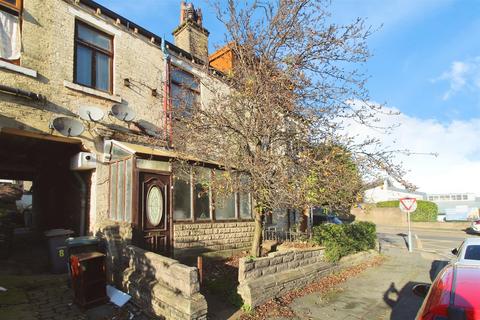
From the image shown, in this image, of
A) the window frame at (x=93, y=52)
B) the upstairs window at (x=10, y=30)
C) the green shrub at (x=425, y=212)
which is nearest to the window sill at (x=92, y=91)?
the window frame at (x=93, y=52)

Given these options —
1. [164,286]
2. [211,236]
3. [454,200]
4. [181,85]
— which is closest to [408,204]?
[211,236]

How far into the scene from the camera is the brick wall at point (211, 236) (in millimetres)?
9133

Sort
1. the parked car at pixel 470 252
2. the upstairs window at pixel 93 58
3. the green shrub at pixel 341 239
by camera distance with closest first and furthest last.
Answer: the parked car at pixel 470 252, the upstairs window at pixel 93 58, the green shrub at pixel 341 239

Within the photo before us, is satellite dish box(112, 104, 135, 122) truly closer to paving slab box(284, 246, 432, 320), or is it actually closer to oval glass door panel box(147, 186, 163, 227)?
oval glass door panel box(147, 186, 163, 227)

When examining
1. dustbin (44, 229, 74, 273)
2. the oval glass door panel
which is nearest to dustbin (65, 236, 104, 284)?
dustbin (44, 229, 74, 273)

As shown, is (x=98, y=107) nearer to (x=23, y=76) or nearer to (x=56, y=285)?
(x=23, y=76)

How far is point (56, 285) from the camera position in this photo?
23.4 ft

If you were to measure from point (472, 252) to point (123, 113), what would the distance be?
8.92m

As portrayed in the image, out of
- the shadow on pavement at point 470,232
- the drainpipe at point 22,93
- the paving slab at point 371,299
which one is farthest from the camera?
the shadow on pavement at point 470,232

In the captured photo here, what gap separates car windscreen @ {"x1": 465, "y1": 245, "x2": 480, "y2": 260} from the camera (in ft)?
18.5

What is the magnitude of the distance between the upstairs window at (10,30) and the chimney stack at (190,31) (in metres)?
6.16

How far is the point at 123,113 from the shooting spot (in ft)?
29.8

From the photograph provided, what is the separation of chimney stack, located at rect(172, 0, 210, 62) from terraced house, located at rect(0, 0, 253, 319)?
5.23ft

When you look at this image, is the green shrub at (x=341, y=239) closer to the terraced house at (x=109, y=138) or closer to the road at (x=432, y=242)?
the terraced house at (x=109, y=138)
